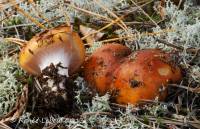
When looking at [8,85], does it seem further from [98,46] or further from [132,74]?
[132,74]

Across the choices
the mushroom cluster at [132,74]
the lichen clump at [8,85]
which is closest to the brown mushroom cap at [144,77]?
the mushroom cluster at [132,74]

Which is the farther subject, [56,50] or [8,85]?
[8,85]

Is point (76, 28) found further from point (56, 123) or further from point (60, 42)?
point (56, 123)

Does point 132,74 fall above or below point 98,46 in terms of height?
below

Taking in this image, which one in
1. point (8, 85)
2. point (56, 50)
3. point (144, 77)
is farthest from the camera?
point (8, 85)

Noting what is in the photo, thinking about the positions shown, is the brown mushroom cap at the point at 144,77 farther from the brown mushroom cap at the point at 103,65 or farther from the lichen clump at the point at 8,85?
the lichen clump at the point at 8,85

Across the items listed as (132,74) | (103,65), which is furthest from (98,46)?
(132,74)

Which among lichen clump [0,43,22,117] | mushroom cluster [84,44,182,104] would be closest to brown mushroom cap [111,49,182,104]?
mushroom cluster [84,44,182,104]

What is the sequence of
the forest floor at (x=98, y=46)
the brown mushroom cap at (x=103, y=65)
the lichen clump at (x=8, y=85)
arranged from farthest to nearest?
1. the lichen clump at (x=8, y=85)
2. the brown mushroom cap at (x=103, y=65)
3. the forest floor at (x=98, y=46)
